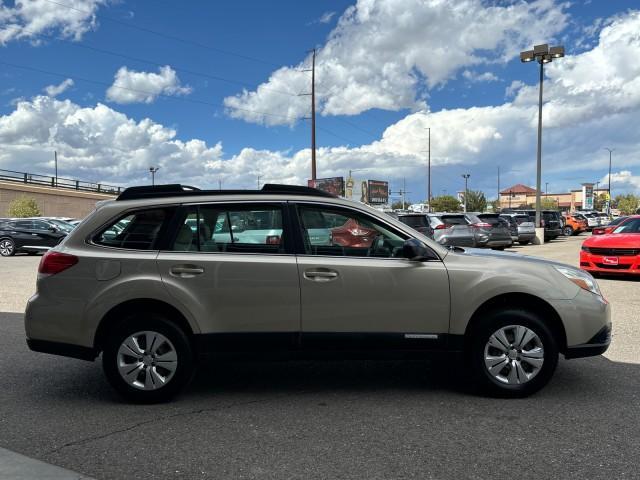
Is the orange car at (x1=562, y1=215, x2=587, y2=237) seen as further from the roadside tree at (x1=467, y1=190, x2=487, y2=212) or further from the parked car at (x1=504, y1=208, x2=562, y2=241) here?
the roadside tree at (x1=467, y1=190, x2=487, y2=212)

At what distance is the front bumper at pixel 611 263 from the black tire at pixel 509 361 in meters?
7.79

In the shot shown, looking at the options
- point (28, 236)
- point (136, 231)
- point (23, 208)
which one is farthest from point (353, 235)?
point (23, 208)

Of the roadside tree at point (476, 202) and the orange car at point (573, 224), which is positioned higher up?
the roadside tree at point (476, 202)

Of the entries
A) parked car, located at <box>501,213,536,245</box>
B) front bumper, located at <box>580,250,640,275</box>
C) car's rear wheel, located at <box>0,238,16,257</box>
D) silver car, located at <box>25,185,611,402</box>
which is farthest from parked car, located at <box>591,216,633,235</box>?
car's rear wheel, located at <box>0,238,16,257</box>

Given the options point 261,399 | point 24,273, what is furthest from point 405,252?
point 24,273

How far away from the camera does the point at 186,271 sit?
13.7 ft

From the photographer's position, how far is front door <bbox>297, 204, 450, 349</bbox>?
420 centimetres

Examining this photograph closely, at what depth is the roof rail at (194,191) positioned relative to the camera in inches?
177

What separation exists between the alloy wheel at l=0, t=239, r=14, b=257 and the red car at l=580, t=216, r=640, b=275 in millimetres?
20391

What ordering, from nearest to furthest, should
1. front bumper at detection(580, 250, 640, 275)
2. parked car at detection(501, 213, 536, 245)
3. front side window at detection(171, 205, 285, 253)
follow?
front side window at detection(171, 205, 285, 253)
front bumper at detection(580, 250, 640, 275)
parked car at detection(501, 213, 536, 245)

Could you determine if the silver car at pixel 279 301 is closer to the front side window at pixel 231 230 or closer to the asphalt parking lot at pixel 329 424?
the front side window at pixel 231 230

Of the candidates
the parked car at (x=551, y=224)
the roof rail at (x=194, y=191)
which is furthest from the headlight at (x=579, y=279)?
the parked car at (x=551, y=224)

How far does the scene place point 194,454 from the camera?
335 centimetres

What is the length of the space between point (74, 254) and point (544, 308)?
3.83 metres
